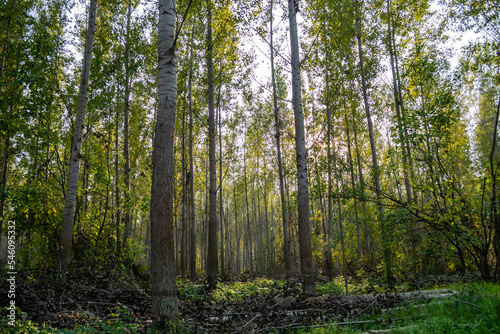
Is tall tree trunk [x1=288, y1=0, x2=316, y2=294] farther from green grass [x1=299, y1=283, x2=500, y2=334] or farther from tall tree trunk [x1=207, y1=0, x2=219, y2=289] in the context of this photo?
tall tree trunk [x1=207, y1=0, x2=219, y2=289]

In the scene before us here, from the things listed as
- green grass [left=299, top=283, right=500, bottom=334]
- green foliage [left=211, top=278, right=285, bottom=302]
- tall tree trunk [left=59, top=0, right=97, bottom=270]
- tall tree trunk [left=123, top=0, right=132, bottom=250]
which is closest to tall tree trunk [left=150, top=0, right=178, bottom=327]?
green grass [left=299, top=283, right=500, bottom=334]

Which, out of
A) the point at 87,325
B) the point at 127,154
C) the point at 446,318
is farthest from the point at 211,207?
the point at 446,318

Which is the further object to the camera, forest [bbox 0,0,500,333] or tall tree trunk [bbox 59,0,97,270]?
tall tree trunk [bbox 59,0,97,270]

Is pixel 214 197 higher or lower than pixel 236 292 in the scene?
higher

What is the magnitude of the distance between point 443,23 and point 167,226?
49.7 ft

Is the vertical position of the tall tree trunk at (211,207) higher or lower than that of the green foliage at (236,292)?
higher

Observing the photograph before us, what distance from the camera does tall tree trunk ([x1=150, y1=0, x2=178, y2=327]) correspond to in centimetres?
374

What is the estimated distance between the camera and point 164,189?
3977 millimetres

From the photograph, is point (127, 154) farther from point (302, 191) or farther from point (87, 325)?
point (87, 325)

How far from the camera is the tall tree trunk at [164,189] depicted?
374cm

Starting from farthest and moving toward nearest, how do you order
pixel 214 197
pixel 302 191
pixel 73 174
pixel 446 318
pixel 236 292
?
pixel 214 197
pixel 236 292
pixel 302 191
pixel 73 174
pixel 446 318

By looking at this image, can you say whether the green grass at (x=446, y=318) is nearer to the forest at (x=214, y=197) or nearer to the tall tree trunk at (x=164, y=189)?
the forest at (x=214, y=197)

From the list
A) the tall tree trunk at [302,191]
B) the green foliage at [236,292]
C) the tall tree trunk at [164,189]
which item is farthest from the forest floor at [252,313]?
the green foliage at [236,292]

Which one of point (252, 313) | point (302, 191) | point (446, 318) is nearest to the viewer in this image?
point (446, 318)
